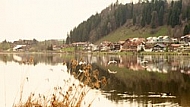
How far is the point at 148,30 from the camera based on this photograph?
6880 inches

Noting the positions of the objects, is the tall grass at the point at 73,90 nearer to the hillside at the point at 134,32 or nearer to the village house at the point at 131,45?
the village house at the point at 131,45

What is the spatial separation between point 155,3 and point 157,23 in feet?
38.2

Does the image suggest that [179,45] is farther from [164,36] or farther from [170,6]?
[170,6]

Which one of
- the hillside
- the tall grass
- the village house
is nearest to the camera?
the tall grass

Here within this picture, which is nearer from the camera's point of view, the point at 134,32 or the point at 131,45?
the point at 131,45

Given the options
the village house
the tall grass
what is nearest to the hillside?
the village house

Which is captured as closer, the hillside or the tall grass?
the tall grass

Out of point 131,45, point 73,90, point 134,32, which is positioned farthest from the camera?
point 134,32

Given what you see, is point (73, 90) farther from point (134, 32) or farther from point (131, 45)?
point (134, 32)

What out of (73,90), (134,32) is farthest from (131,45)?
(73,90)

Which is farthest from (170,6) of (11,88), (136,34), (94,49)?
(11,88)

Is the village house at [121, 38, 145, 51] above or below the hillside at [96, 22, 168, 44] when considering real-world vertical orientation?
below

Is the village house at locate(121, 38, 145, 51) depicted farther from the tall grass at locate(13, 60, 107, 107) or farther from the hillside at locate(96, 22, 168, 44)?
the tall grass at locate(13, 60, 107, 107)

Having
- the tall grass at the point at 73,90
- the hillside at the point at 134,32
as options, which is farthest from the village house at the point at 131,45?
the tall grass at the point at 73,90
